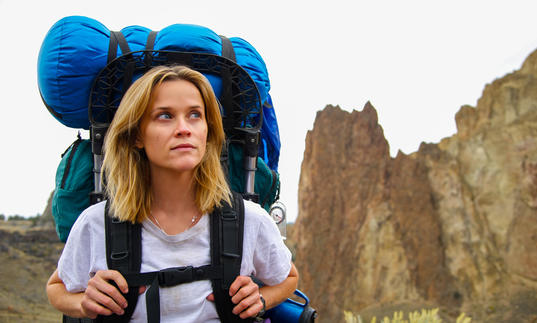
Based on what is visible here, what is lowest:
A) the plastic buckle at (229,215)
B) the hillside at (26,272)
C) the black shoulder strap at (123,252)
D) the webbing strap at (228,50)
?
the hillside at (26,272)

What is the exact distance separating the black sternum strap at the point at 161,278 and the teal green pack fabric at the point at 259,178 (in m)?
0.72

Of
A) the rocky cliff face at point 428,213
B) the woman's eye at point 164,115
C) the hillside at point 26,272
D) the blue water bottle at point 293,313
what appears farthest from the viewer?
the rocky cliff face at point 428,213

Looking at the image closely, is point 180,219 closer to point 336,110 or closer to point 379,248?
point 379,248

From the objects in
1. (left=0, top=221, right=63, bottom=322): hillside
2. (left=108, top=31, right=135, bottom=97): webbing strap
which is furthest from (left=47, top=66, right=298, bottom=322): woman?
(left=0, top=221, right=63, bottom=322): hillside

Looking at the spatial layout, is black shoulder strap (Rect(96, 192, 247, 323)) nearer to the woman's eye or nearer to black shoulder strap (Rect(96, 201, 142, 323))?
black shoulder strap (Rect(96, 201, 142, 323))

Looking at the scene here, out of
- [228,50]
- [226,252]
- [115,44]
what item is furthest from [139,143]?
[228,50]

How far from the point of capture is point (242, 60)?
2.27 metres

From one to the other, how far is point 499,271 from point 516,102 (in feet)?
37.3

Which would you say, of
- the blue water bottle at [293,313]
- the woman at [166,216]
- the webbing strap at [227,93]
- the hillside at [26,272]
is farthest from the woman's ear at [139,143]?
the hillside at [26,272]

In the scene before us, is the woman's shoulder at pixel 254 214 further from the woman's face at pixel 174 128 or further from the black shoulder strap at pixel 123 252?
the black shoulder strap at pixel 123 252

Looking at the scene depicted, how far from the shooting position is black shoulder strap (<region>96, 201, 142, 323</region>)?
1488 mm

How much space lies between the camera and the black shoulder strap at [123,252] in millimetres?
1488

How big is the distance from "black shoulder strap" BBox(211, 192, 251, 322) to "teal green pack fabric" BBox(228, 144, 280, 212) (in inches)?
24.4

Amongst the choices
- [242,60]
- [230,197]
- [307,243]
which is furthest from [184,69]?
[307,243]
